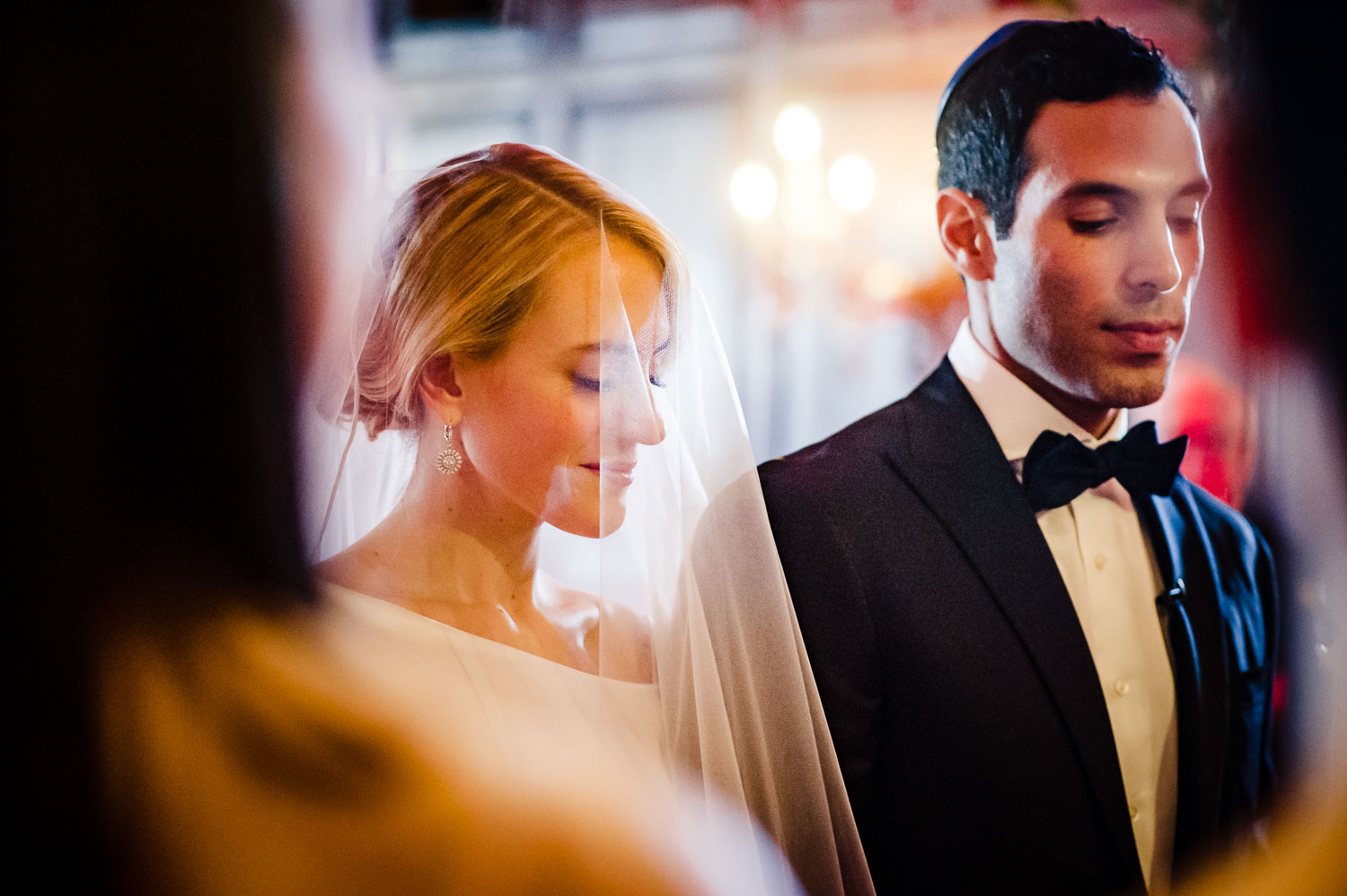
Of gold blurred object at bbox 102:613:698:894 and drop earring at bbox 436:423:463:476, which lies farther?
drop earring at bbox 436:423:463:476

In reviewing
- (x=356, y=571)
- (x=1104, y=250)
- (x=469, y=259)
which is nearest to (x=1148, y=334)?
(x=1104, y=250)

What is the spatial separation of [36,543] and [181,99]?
→ 0.37 m

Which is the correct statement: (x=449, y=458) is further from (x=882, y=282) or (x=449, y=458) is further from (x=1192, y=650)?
(x=1192, y=650)

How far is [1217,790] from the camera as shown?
3.02 feet

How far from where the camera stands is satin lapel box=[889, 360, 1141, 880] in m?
0.87

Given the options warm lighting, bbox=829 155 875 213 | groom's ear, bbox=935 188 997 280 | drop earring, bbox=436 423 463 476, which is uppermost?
warm lighting, bbox=829 155 875 213

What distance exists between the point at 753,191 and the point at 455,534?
51 centimetres

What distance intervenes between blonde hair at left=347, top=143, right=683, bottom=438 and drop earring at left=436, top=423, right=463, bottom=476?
0.13ft

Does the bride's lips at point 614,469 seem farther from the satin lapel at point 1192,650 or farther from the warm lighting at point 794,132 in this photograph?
the satin lapel at point 1192,650

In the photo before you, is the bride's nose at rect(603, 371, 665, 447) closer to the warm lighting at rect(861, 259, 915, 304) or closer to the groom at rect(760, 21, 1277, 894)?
the groom at rect(760, 21, 1277, 894)

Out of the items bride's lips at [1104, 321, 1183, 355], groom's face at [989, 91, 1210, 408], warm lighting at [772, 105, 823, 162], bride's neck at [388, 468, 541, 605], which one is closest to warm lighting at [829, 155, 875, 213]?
warm lighting at [772, 105, 823, 162]

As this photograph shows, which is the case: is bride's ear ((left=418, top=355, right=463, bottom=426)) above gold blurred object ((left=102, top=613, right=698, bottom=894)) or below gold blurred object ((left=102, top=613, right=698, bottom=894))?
above

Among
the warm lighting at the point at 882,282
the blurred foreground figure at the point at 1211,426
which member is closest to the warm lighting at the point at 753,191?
the warm lighting at the point at 882,282

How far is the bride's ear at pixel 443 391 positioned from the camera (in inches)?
32.7
